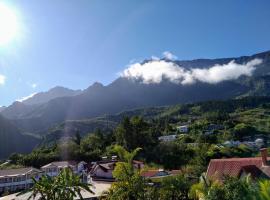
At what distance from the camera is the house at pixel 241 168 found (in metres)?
33.2

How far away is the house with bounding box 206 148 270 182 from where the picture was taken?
109 feet

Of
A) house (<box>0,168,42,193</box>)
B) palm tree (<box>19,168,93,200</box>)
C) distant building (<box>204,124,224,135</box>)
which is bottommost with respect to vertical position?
house (<box>0,168,42,193</box>)

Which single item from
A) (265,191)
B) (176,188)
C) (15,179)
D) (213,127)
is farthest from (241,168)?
(213,127)

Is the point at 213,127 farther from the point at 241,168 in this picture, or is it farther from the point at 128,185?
the point at 128,185

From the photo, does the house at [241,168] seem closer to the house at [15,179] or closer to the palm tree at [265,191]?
the palm tree at [265,191]

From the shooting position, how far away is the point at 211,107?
644 ft

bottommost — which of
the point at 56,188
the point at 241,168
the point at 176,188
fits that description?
the point at 176,188

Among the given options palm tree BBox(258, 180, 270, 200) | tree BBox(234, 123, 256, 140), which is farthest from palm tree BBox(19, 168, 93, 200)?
tree BBox(234, 123, 256, 140)

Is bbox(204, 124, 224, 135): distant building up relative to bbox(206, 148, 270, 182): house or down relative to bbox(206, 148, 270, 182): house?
up

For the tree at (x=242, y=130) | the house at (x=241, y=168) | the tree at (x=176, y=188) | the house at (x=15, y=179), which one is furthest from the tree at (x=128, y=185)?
the tree at (x=242, y=130)

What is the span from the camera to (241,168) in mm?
33875

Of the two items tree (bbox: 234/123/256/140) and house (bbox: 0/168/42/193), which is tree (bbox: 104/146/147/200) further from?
tree (bbox: 234/123/256/140)

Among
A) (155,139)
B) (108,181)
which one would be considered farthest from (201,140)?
(108,181)

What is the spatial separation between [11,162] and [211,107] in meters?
125
